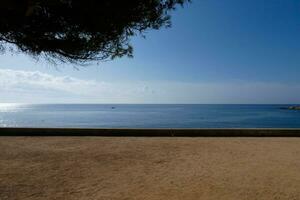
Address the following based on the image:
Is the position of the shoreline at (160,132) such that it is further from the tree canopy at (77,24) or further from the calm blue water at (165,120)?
the calm blue water at (165,120)

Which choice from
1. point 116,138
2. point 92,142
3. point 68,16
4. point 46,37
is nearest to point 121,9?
point 68,16

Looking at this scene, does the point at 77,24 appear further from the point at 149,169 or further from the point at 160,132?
the point at 160,132

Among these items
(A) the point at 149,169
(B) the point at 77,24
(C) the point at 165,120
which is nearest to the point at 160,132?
(A) the point at 149,169

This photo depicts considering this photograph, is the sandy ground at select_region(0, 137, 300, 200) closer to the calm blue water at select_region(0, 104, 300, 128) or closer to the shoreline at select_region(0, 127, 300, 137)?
the shoreline at select_region(0, 127, 300, 137)

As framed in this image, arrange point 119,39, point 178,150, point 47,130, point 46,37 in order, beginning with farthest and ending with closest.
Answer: point 47,130 < point 178,150 < point 119,39 < point 46,37

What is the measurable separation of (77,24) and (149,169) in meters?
3.29

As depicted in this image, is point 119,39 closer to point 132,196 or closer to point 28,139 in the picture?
point 132,196

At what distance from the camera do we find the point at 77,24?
532 centimetres

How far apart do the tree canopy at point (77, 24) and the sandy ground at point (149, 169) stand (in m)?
2.28

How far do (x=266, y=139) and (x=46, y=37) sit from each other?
857cm

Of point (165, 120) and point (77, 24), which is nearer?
point (77, 24)

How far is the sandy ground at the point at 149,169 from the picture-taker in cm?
527

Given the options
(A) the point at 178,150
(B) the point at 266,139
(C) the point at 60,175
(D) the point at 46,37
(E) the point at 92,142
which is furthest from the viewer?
(B) the point at 266,139

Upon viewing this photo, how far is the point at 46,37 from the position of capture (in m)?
5.51
